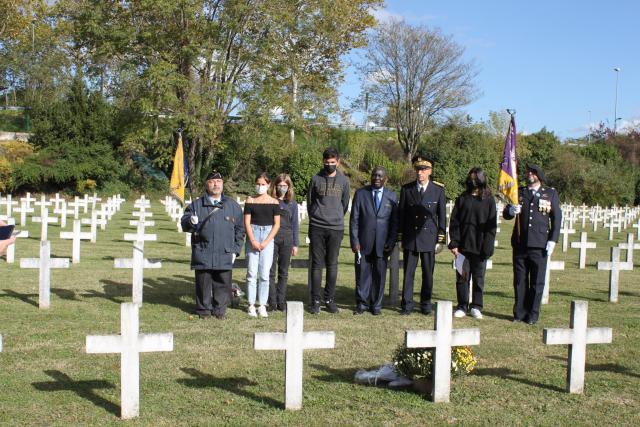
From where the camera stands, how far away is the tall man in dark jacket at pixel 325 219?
9.47 meters

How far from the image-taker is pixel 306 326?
28.8 ft

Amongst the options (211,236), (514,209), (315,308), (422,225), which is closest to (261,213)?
(211,236)

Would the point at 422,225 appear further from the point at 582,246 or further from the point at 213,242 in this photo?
the point at 582,246

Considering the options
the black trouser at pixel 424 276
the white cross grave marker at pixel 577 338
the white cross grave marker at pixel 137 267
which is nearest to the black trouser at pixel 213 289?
the white cross grave marker at pixel 137 267

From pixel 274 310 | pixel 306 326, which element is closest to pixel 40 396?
pixel 306 326

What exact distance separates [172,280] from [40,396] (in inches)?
247

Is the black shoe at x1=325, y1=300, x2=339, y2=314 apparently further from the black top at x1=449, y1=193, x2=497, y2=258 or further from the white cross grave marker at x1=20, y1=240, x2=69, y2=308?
the white cross grave marker at x1=20, y1=240, x2=69, y2=308

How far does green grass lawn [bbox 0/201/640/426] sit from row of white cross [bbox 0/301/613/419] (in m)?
0.16

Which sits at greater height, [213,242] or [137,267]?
[213,242]

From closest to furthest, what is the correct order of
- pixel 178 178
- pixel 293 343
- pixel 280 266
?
pixel 293 343 < pixel 280 266 < pixel 178 178

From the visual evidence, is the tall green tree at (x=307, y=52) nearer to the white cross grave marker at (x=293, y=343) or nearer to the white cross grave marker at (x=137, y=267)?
the white cross grave marker at (x=137, y=267)

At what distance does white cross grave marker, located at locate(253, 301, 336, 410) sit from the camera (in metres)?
5.52

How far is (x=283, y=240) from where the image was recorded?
9625 mm

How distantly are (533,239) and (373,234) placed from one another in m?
1.96
